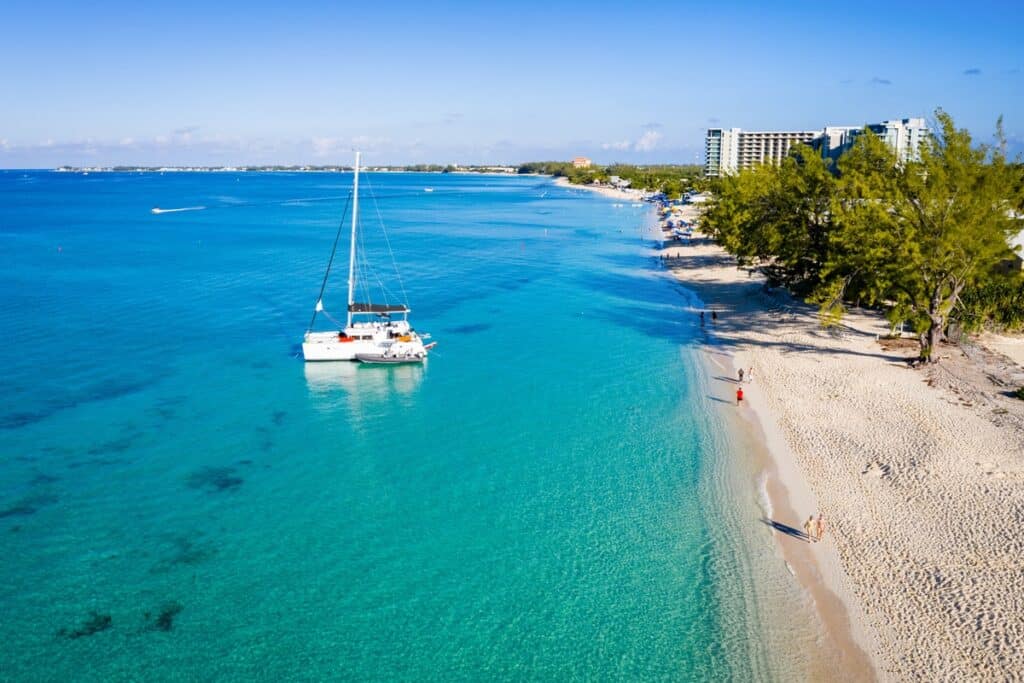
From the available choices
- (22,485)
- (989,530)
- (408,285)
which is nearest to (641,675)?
(989,530)

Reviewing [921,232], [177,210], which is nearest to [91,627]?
[921,232]

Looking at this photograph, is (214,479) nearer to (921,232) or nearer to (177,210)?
(921,232)

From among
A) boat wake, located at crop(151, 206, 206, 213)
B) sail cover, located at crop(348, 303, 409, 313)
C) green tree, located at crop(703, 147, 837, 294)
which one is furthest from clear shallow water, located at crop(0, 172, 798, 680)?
boat wake, located at crop(151, 206, 206, 213)

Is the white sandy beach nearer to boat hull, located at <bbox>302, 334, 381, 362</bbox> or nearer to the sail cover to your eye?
the sail cover

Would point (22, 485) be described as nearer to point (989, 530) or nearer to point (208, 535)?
point (208, 535)

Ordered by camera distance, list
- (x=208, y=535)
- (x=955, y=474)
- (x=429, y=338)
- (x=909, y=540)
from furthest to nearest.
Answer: (x=429, y=338) → (x=955, y=474) → (x=208, y=535) → (x=909, y=540)

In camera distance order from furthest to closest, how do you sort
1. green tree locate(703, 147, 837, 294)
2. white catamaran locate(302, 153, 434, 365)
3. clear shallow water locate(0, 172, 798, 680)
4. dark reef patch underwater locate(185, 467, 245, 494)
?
green tree locate(703, 147, 837, 294) < white catamaran locate(302, 153, 434, 365) < dark reef patch underwater locate(185, 467, 245, 494) < clear shallow water locate(0, 172, 798, 680)

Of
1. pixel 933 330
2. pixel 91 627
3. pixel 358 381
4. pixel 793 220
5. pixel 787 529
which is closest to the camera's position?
pixel 91 627
